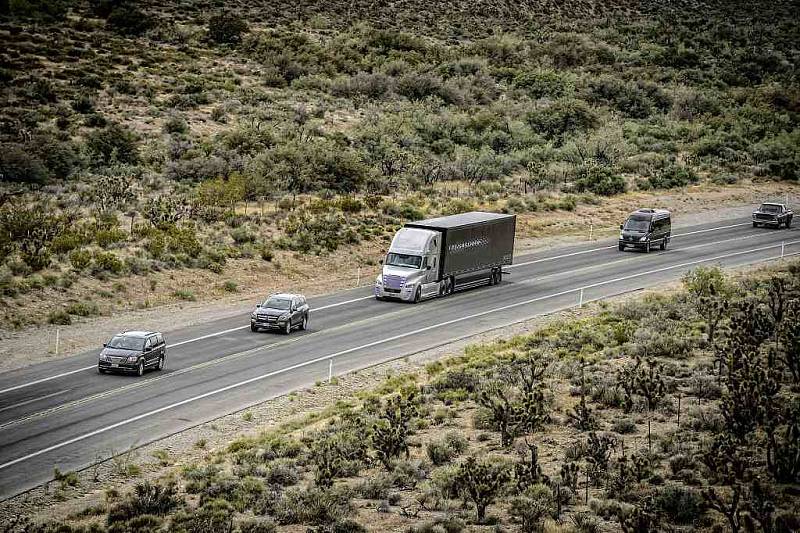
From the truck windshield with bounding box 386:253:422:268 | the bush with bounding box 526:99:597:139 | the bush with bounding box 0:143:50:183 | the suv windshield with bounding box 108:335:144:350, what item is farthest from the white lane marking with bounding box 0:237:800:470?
the bush with bounding box 526:99:597:139

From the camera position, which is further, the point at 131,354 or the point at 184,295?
the point at 184,295

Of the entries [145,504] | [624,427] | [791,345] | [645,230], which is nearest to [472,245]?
[645,230]

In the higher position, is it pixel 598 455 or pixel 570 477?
pixel 598 455

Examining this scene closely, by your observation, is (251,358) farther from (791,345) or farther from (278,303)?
(791,345)

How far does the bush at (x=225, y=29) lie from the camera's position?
96.9 m

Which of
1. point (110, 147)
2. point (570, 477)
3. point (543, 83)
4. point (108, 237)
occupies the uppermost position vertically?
point (543, 83)

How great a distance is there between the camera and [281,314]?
1463 inches

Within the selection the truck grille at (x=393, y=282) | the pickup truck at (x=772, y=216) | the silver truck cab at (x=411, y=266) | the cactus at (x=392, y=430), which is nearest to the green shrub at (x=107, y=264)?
the silver truck cab at (x=411, y=266)

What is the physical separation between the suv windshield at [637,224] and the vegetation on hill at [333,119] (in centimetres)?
858

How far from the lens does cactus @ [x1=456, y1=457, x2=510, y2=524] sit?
20047 mm

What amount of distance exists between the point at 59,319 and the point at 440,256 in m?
17.2

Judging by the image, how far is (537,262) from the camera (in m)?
52.8

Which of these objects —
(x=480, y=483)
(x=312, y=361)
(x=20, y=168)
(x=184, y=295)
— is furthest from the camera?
(x=20, y=168)

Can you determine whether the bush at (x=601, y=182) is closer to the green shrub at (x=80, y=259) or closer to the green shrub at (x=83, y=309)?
the green shrub at (x=80, y=259)
